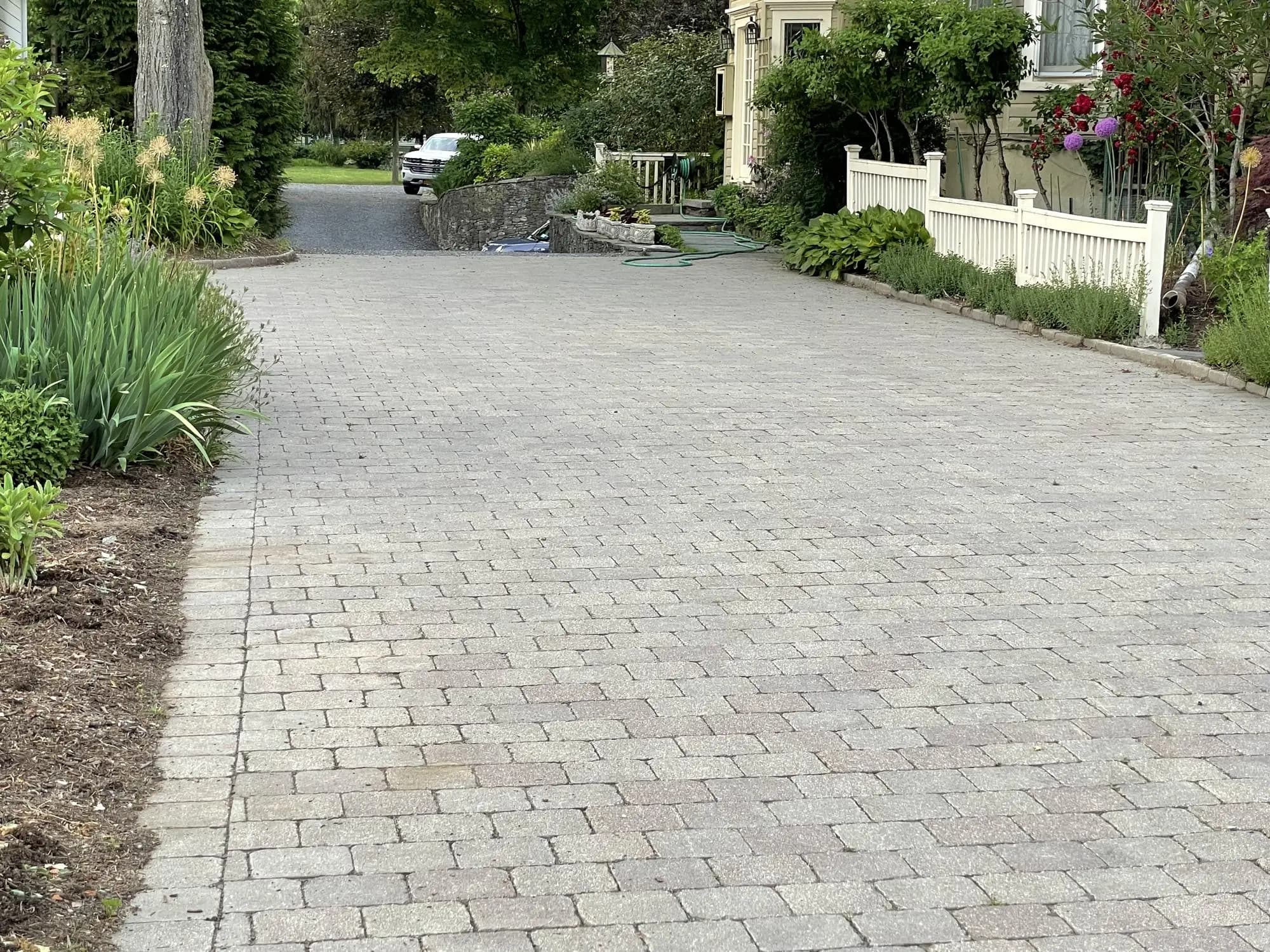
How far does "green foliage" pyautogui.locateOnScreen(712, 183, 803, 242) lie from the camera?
22500 mm

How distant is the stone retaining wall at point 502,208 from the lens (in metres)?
32.0

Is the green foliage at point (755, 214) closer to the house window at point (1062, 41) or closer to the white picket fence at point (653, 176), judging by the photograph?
the white picket fence at point (653, 176)

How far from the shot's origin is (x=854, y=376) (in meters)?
11.4

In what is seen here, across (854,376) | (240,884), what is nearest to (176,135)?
(854,376)

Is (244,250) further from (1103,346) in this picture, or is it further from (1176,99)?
(1103,346)

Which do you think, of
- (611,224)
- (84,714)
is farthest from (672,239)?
(84,714)

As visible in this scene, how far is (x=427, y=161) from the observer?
45.3 metres

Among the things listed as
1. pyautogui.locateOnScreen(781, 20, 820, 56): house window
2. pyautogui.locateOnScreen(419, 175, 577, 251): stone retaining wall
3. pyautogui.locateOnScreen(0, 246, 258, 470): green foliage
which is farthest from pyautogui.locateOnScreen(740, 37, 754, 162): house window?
pyautogui.locateOnScreen(0, 246, 258, 470): green foliage

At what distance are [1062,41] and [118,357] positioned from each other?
1401 centimetres

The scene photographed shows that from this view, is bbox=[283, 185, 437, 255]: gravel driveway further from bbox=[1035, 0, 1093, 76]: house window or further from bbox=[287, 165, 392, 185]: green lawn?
bbox=[1035, 0, 1093, 76]: house window

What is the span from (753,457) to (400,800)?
4690mm

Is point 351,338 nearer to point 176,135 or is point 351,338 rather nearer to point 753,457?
point 753,457

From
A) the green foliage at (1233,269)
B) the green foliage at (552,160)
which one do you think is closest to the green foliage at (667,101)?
the green foliage at (552,160)

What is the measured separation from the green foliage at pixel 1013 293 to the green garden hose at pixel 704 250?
11.6 ft
